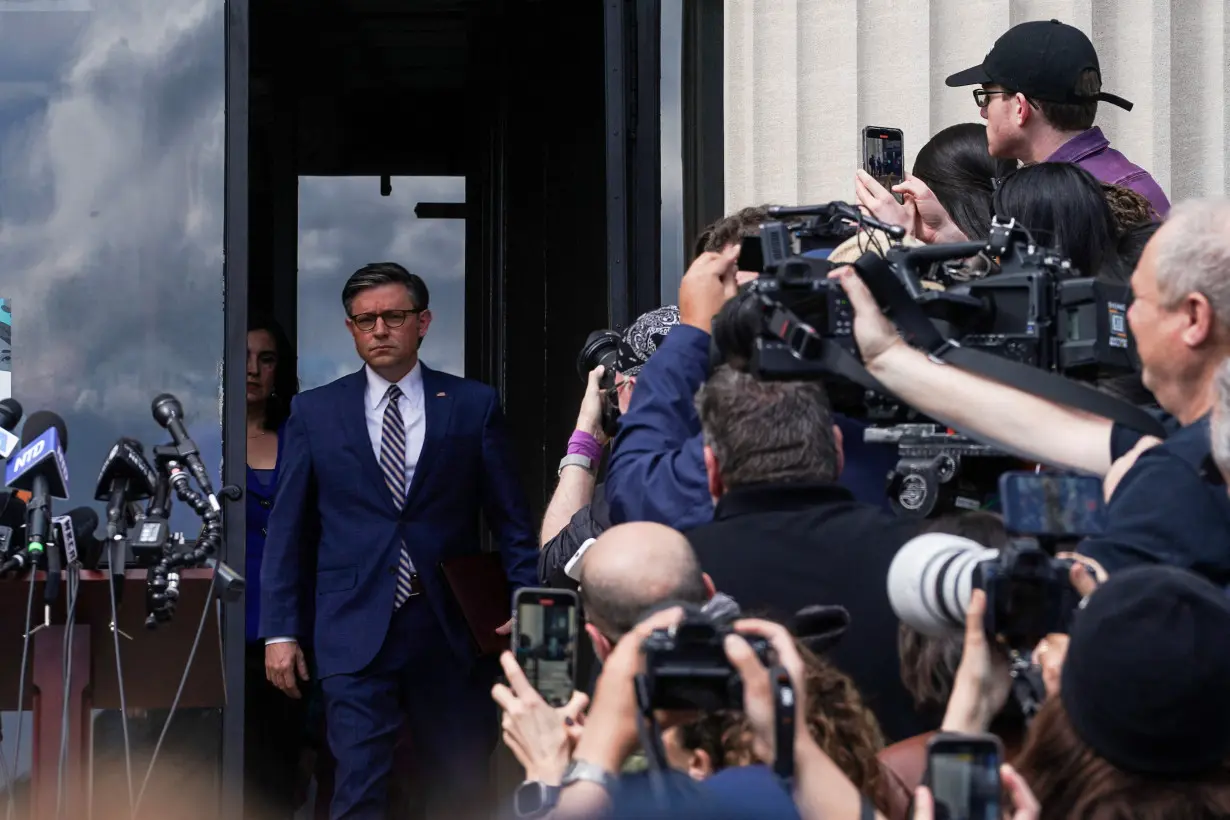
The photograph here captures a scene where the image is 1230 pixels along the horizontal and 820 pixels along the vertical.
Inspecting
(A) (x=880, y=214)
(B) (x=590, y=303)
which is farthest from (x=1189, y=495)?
(B) (x=590, y=303)

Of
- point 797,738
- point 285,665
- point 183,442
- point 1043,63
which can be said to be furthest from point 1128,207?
point 285,665

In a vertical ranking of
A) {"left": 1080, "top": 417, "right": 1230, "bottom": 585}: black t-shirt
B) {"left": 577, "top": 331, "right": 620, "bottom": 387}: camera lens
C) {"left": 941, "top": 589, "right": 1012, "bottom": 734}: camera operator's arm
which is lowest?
{"left": 941, "top": 589, "right": 1012, "bottom": 734}: camera operator's arm

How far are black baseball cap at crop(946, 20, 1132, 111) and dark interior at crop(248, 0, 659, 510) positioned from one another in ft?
8.76

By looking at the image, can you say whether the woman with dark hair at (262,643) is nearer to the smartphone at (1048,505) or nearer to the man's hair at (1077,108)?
the man's hair at (1077,108)

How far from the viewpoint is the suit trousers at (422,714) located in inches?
187

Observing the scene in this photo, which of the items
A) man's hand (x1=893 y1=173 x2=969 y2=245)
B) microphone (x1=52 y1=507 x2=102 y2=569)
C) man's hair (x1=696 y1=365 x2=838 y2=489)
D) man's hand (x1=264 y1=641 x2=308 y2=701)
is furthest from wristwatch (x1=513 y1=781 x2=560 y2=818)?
man's hand (x1=264 y1=641 x2=308 y2=701)

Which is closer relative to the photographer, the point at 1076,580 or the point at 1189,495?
the point at 1076,580

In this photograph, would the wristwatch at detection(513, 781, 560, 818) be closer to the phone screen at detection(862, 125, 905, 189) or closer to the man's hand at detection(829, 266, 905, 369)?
the man's hand at detection(829, 266, 905, 369)

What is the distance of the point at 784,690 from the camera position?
180 centimetres

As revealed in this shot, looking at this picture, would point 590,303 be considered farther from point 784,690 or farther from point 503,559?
point 784,690

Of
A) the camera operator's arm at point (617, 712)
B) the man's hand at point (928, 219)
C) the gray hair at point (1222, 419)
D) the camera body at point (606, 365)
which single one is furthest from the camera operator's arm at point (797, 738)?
the camera body at point (606, 365)

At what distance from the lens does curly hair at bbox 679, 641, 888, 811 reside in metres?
1.98

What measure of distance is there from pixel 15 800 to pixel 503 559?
1.43m

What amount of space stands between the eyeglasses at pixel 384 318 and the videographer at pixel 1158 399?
2.77 meters
